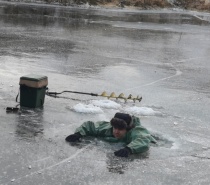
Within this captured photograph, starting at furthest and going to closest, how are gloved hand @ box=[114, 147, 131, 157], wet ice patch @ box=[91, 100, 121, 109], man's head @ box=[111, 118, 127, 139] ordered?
1. wet ice patch @ box=[91, 100, 121, 109]
2. man's head @ box=[111, 118, 127, 139]
3. gloved hand @ box=[114, 147, 131, 157]

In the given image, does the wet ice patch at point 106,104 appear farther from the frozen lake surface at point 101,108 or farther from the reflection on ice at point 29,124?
the reflection on ice at point 29,124

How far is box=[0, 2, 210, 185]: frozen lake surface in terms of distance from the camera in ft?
20.4

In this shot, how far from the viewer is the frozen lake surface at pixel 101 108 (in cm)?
622

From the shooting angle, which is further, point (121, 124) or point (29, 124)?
point (29, 124)

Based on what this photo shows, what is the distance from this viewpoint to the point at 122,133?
7125mm

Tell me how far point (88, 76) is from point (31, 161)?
6.11 metres

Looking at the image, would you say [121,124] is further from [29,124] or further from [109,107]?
[109,107]

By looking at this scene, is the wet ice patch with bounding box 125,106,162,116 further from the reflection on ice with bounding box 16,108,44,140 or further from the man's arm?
the man's arm

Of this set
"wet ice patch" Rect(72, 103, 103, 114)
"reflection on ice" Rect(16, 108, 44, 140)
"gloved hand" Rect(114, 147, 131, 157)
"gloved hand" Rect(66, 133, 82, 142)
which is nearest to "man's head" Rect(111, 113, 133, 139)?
"gloved hand" Rect(114, 147, 131, 157)

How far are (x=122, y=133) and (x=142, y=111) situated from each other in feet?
7.03

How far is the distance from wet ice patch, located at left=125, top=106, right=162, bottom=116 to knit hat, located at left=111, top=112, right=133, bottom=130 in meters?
1.95

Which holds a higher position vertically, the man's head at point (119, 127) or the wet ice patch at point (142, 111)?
the man's head at point (119, 127)

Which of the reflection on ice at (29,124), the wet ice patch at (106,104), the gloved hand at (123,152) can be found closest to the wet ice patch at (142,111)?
the wet ice patch at (106,104)

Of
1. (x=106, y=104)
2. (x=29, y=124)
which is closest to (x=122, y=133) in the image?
(x=29, y=124)
